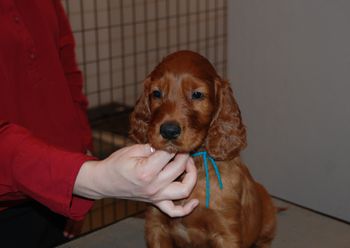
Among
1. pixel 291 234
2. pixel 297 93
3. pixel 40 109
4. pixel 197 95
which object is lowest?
pixel 291 234

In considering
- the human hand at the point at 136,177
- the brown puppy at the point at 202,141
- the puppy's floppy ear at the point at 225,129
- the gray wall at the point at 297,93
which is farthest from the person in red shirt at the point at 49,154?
the gray wall at the point at 297,93

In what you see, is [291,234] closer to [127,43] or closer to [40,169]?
[40,169]

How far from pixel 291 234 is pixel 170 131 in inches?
35.6

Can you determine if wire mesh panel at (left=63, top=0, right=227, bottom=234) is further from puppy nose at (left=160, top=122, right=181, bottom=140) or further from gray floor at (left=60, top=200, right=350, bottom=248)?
puppy nose at (left=160, top=122, right=181, bottom=140)

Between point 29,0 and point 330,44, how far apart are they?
52.4 inches

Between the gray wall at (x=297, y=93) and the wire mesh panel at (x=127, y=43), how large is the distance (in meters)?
1.78

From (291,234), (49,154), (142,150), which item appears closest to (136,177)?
(142,150)

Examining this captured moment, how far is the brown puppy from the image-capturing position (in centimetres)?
139

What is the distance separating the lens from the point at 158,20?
4707 millimetres

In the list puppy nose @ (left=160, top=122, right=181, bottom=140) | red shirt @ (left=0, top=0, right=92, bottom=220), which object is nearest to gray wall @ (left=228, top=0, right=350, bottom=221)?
red shirt @ (left=0, top=0, right=92, bottom=220)

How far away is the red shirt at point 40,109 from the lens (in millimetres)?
1258

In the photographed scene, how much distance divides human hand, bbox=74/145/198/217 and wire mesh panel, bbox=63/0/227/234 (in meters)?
3.28

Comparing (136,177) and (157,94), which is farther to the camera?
(157,94)

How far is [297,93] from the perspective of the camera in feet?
8.77
